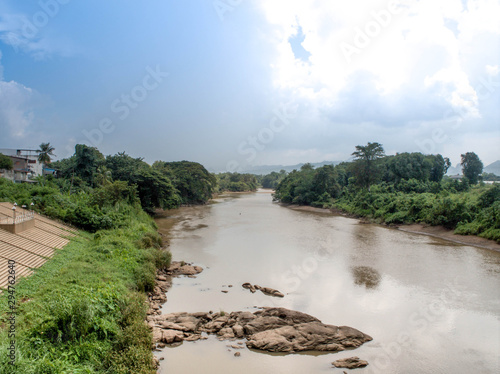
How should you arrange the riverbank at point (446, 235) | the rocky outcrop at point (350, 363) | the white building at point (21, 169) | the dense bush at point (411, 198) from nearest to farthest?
the rocky outcrop at point (350, 363), the riverbank at point (446, 235), the dense bush at point (411, 198), the white building at point (21, 169)

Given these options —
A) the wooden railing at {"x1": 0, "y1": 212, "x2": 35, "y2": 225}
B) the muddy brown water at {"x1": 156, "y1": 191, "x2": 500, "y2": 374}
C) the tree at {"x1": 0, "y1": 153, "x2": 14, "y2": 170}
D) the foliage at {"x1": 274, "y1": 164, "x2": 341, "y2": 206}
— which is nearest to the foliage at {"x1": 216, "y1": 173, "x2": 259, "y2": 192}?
the foliage at {"x1": 274, "y1": 164, "x2": 341, "y2": 206}

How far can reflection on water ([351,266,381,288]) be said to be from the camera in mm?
13438

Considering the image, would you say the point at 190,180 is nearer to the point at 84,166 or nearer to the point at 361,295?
the point at 84,166

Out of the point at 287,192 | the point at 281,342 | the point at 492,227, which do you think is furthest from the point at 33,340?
the point at 287,192

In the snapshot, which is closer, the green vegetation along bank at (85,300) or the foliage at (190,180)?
the green vegetation along bank at (85,300)

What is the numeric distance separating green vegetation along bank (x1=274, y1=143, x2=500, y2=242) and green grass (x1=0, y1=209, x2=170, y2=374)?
22.8 meters

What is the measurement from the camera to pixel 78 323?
6.45 metres

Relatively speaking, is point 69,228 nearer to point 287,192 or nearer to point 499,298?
point 499,298

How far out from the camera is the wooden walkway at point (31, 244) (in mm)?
8953

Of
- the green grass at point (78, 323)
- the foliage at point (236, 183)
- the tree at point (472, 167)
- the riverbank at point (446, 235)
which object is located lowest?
the riverbank at point (446, 235)

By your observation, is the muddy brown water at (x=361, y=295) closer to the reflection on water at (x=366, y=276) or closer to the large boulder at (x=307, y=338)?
the reflection on water at (x=366, y=276)

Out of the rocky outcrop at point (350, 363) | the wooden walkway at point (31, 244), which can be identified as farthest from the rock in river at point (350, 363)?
the wooden walkway at point (31, 244)

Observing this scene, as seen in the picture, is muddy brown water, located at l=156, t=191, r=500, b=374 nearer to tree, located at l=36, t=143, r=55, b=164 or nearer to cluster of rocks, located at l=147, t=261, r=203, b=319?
cluster of rocks, located at l=147, t=261, r=203, b=319

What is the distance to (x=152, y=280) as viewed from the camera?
37.3 feet
